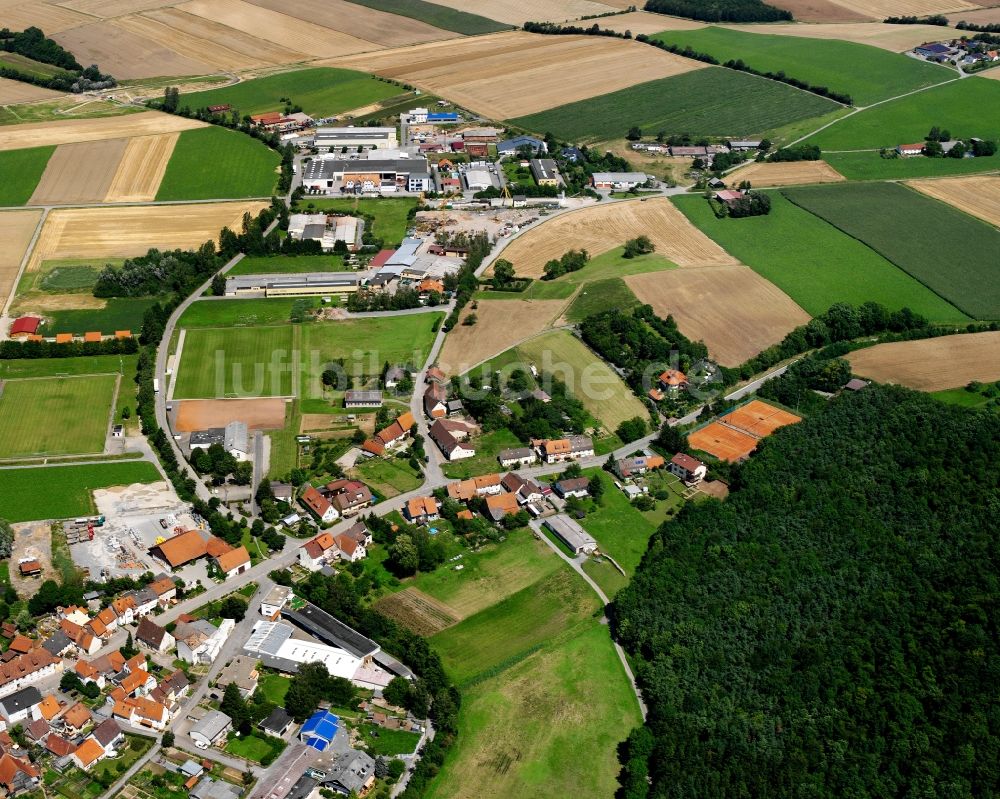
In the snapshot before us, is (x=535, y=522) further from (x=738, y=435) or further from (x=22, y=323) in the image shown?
(x=22, y=323)

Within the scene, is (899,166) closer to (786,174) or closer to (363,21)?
(786,174)

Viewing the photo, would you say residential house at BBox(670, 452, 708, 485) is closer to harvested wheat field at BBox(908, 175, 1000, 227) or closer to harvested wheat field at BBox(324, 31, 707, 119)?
harvested wheat field at BBox(908, 175, 1000, 227)

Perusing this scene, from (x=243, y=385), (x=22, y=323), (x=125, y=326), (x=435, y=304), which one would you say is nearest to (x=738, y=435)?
(x=435, y=304)

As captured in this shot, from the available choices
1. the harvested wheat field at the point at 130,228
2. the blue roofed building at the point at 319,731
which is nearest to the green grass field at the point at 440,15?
the harvested wheat field at the point at 130,228

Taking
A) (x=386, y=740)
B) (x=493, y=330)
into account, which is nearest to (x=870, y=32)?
(x=493, y=330)

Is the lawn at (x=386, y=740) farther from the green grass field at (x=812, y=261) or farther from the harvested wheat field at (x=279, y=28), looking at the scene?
the harvested wheat field at (x=279, y=28)

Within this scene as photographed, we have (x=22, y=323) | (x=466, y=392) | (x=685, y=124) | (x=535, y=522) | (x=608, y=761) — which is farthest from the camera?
(x=685, y=124)
